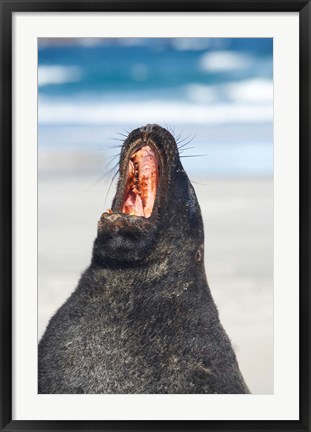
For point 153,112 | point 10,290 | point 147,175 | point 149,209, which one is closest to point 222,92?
point 153,112

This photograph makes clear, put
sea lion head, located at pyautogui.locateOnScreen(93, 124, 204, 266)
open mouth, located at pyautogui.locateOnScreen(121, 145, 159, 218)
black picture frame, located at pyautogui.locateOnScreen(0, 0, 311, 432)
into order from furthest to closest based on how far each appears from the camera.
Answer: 1. open mouth, located at pyautogui.locateOnScreen(121, 145, 159, 218)
2. sea lion head, located at pyautogui.locateOnScreen(93, 124, 204, 266)
3. black picture frame, located at pyautogui.locateOnScreen(0, 0, 311, 432)

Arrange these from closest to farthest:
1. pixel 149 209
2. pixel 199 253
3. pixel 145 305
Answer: pixel 145 305, pixel 149 209, pixel 199 253

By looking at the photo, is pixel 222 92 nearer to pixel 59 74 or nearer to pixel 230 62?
pixel 230 62

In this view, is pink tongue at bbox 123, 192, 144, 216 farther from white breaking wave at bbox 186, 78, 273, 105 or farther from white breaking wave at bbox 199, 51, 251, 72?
white breaking wave at bbox 199, 51, 251, 72

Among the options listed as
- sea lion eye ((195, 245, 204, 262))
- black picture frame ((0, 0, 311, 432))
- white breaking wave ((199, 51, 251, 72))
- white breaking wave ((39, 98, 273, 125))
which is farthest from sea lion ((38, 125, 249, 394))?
white breaking wave ((199, 51, 251, 72))

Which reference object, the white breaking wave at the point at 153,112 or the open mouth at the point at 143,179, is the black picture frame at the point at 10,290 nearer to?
the white breaking wave at the point at 153,112

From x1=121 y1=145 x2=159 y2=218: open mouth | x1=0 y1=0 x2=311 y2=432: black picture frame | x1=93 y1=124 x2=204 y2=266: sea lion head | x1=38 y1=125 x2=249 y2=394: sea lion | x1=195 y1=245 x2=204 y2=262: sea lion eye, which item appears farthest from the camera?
x1=195 y1=245 x2=204 y2=262: sea lion eye
